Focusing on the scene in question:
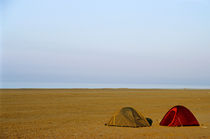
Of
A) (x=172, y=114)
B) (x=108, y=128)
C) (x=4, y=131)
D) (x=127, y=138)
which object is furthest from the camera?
(x=172, y=114)

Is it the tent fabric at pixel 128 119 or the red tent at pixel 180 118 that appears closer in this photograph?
the tent fabric at pixel 128 119

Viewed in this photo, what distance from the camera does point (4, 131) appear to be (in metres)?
13.5

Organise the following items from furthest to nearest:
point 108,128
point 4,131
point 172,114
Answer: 1. point 172,114
2. point 108,128
3. point 4,131

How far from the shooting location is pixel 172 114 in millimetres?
15586

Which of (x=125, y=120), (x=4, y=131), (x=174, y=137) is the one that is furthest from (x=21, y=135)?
(x=174, y=137)

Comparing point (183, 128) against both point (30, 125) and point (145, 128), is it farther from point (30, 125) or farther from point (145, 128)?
point (30, 125)

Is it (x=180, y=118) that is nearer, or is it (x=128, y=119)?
(x=128, y=119)

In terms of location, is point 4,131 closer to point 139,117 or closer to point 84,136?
point 84,136

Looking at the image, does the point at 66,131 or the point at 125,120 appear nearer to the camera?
the point at 66,131

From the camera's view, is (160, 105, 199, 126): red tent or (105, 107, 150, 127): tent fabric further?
(160, 105, 199, 126): red tent

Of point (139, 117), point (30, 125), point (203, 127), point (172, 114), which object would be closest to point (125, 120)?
point (139, 117)

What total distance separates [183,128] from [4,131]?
30.9 feet

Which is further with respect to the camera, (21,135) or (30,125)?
(30,125)

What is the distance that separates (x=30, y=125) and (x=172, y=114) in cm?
823
